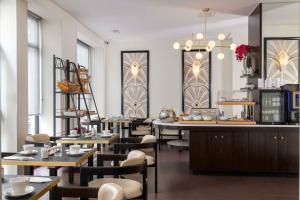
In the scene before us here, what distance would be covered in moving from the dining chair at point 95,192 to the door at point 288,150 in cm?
395

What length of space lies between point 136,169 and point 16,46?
3031 mm

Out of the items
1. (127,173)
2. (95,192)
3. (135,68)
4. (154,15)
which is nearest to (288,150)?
(127,173)

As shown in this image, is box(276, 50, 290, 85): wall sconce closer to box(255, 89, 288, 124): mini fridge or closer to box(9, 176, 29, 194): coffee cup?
box(255, 89, 288, 124): mini fridge

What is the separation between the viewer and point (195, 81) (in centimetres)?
917

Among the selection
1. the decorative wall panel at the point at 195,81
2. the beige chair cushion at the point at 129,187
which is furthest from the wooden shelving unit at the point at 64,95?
the decorative wall panel at the point at 195,81

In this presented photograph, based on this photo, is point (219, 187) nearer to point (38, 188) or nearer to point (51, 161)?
point (51, 161)

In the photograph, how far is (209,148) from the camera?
207 inches

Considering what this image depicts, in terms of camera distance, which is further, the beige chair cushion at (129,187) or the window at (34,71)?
the window at (34,71)

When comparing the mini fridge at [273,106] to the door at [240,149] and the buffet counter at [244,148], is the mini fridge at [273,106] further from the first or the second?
the door at [240,149]

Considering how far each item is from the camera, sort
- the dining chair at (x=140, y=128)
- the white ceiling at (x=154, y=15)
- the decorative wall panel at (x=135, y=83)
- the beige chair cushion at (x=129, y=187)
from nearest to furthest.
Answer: the beige chair cushion at (x=129, y=187) → the white ceiling at (x=154, y=15) → the dining chair at (x=140, y=128) → the decorative wall panel at (x=135, y=83)

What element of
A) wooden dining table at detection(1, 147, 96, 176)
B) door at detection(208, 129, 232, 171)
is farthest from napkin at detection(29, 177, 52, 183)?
door at detection(208, 129, 232, 171)

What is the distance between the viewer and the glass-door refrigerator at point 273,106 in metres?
5.29

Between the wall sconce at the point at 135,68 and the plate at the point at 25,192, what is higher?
the wall sconce at the point at 135,68

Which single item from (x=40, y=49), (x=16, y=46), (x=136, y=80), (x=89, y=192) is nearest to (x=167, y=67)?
(x=136, y=80)
